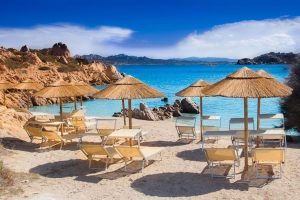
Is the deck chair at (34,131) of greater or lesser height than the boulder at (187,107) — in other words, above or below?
above

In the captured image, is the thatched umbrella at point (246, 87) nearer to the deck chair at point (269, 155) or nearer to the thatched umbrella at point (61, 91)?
the deck chair at point (269, 155)

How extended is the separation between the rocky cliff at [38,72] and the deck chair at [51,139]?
57.6 ft

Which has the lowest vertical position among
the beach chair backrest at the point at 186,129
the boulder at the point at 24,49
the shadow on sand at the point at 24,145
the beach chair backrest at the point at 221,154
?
the shadow on sand at the point at 24,145

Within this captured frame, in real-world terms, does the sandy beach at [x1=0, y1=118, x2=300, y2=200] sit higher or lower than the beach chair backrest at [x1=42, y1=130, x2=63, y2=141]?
lower

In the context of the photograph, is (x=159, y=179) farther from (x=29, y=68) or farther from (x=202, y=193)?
(x=29, y=68)

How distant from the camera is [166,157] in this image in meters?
10.5

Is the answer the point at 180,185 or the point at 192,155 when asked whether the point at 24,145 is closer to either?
the point at 192,155

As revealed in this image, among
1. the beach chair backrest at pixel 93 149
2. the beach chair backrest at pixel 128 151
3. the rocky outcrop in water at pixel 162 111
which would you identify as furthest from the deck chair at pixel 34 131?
the rocky outcrop in water at pixel 162 111

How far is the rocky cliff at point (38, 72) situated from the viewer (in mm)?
34875

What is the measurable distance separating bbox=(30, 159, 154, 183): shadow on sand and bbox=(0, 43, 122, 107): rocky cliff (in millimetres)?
20174

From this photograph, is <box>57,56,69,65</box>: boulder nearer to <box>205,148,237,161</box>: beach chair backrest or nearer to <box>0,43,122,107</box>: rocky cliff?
<box>0,43,122,107</box>: rocky cliff

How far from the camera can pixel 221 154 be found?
8.20 metres

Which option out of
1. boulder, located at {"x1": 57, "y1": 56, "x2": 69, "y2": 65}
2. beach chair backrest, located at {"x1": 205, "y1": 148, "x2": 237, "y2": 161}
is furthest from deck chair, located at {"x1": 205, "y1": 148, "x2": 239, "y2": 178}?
boulder, located at {"x1": 57, "y1": 56, "x2": 69, "y2": 65}

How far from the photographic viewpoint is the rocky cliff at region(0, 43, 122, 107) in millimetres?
34875
